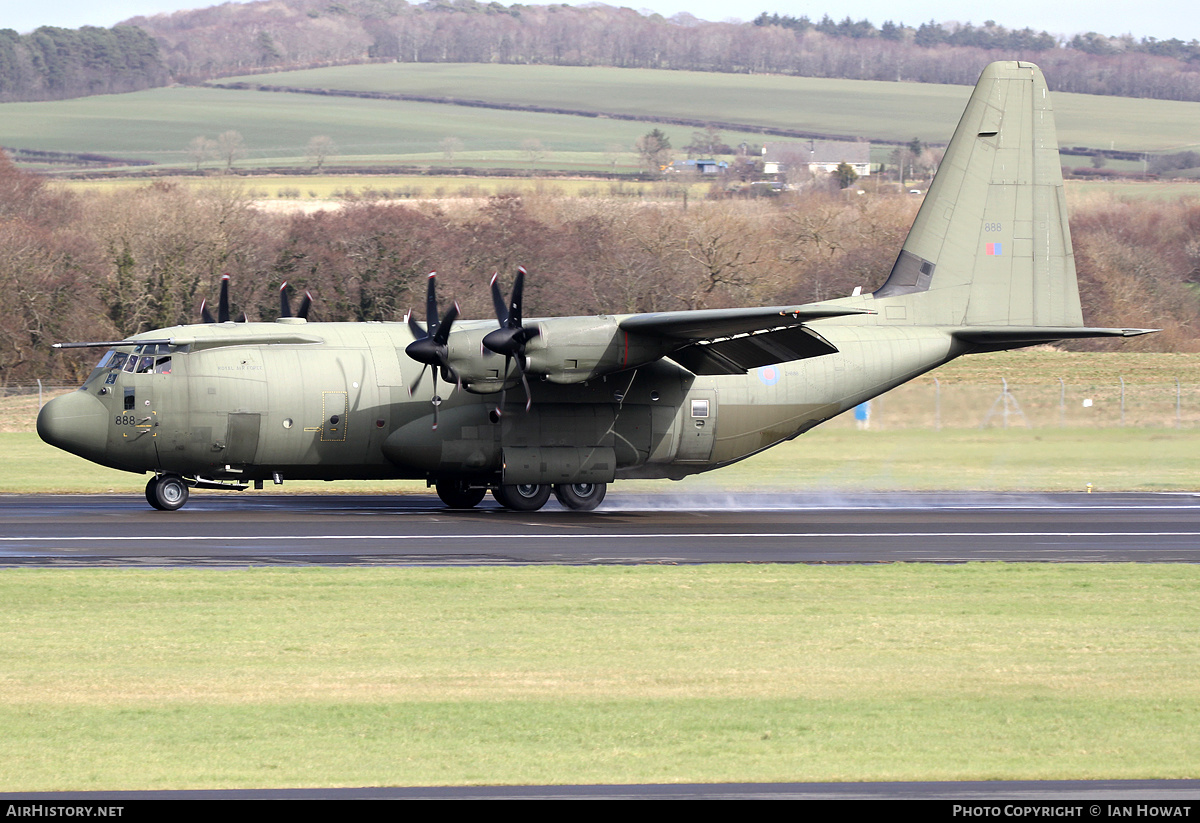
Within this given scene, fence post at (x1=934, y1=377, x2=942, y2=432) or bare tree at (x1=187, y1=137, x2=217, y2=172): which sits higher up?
bare tree at (x1=187, y1=137, x2=217, y2=172)

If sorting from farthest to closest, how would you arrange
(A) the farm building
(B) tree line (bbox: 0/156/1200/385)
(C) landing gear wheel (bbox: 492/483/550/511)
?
(A) the farm building < (B) tree line (bbox: 0/156/1200/385) < (C) landing gear wheel (bbox: 492/483/550/511)

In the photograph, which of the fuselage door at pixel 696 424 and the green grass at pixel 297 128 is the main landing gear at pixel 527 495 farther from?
the green grass at pixel 297 128

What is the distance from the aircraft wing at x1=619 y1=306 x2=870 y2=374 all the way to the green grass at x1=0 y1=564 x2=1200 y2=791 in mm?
6524

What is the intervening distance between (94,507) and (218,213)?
43.0 meters

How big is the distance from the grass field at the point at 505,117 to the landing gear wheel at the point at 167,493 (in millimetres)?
108311

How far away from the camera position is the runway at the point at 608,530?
20.9 m

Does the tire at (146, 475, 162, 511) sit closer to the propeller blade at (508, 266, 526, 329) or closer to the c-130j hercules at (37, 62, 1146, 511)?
the c-130j hercules at (37, 62, 1146, 511)

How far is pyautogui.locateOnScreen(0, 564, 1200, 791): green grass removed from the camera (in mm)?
9516

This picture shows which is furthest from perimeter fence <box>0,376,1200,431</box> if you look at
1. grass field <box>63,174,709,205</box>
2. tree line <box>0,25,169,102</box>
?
tree line <box>0,25,169,102</box>

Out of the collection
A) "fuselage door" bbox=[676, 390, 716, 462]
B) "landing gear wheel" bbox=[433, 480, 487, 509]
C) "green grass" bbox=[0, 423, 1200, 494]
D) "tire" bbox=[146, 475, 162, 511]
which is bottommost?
"green grass" bbox=[0, 423, 1200, 494]

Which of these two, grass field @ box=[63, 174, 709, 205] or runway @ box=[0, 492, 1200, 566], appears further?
grass field @ box=[63, 174, 709, 205]

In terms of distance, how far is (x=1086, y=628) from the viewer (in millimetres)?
15078

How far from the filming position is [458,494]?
29094 mm
